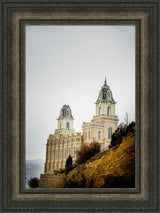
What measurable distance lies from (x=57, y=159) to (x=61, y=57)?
5.63 feet

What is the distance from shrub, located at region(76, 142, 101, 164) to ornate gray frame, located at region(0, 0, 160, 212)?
504 millimetres

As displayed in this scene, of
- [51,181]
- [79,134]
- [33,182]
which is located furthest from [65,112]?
[33,182]

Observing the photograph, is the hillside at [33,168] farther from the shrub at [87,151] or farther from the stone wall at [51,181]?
the shrub at [87,151]

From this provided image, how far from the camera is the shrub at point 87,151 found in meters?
4.14

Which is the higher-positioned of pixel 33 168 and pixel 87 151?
pixel 87 151

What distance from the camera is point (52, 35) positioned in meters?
4.17

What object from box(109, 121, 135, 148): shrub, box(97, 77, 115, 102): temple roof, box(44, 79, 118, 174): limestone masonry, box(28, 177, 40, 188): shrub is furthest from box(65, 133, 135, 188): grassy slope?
box(97, 77, 115, 102): temple roof

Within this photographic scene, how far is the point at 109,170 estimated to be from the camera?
4074 mm

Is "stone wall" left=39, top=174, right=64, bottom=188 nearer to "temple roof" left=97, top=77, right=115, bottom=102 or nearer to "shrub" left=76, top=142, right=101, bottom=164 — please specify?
"shrub" left=76, top=142, right=101, bottom=164

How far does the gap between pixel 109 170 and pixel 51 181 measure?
97cm

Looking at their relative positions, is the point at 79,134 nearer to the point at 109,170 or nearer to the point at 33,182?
the point at 109,170

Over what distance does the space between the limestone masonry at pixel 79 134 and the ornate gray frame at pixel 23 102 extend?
0.42 m

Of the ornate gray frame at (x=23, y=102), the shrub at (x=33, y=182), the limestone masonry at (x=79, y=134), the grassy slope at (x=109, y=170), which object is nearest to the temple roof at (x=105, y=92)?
the limestone masonry at (x=79, y=134)

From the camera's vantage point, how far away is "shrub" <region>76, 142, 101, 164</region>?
414 centimetres
